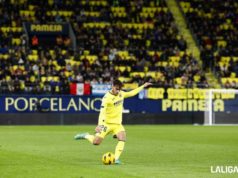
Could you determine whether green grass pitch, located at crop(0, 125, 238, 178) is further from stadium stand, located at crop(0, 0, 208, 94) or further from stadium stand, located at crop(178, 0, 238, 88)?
stadium stand, located at crop(178, 0, 238, 88)

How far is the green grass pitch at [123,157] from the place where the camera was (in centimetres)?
1614

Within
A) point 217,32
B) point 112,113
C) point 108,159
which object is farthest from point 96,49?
point 108,159

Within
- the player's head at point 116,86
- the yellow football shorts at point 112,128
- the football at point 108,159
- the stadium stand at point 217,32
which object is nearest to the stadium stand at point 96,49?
the stadium stand at point 217,32

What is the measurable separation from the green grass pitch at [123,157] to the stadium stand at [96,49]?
1623 cm

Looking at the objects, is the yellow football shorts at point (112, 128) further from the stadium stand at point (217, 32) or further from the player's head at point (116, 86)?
the stadium stand at point (217, 32)

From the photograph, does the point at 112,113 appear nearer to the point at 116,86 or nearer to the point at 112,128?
the point at 112,128

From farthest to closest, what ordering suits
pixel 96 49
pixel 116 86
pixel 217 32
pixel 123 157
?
1. pixel 217 32
2. pixel 96 49
3. pixel 123 157
4. pixel 116 86

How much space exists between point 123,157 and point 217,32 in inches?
1452

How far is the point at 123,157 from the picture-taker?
21094 millimetres

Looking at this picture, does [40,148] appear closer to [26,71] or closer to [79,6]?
[26,71]

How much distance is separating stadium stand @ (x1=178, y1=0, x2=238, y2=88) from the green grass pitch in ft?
71.8

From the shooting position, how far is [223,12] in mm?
58906

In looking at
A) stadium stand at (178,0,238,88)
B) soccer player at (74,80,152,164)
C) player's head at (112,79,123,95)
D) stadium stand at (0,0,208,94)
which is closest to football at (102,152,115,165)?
soccer player at (74,80,152,164)

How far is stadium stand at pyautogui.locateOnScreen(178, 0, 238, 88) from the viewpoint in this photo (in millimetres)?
52781
